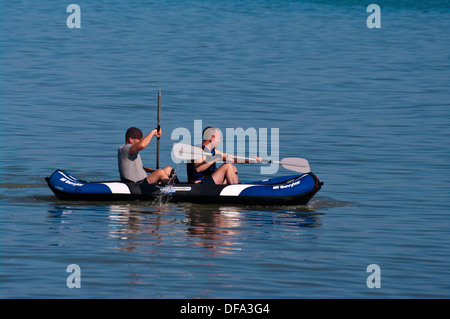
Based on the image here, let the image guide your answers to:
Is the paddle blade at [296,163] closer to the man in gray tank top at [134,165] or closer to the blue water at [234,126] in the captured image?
the blue water at [234,126]

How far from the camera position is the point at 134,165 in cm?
1548

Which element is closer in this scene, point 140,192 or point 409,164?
point 140,192

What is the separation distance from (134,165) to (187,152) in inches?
37.3

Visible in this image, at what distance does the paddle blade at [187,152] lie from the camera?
49.8ft

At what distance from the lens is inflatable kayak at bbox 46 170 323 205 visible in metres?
15.1

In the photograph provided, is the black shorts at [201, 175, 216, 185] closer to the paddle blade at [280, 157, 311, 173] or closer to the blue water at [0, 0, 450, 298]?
the blue water at [0, 0, 450, 298]

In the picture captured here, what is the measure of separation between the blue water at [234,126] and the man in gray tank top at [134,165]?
0.56 meters

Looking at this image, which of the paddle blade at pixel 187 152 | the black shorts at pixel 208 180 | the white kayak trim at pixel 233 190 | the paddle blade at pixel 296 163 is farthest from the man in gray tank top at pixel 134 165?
the paddle blade at pixel 296 163

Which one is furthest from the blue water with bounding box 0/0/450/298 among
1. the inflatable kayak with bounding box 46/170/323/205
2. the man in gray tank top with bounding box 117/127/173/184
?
the man in gray tank top with bounding box 117/127/173/184

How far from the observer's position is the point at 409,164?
63.1ft

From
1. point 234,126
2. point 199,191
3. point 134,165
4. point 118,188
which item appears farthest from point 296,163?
point 234,126

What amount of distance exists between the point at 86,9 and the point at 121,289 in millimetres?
44058
